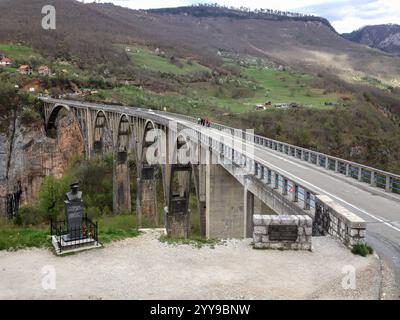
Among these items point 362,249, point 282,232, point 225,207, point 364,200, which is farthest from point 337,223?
point 225,207

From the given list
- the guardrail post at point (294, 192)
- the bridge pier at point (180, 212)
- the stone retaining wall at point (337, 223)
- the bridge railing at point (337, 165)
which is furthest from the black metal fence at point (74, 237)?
the bridge pier at point (180, 212)

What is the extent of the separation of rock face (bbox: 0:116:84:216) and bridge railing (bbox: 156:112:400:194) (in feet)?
107

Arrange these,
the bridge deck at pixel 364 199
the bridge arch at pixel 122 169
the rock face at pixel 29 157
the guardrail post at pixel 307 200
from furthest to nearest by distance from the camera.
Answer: the rock face at pixel 29 157
the bridge arch at pixel 122 169
the guardrail post at pixel 307 200
the bridge deck at pixel 364 199

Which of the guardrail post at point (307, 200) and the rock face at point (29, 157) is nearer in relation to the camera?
the guardrail post at point (307, 200)

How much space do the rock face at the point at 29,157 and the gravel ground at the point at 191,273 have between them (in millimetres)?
62023

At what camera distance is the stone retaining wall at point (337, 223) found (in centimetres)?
1270

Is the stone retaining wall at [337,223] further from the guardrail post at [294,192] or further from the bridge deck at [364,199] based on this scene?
the guardrail post at [294,192]

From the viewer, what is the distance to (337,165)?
26.5 metres

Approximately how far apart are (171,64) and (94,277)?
144 meters

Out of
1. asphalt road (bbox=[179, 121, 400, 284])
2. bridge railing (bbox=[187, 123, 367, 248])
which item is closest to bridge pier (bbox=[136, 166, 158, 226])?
asphalt road (bbox=[179, 121, 400, 284])

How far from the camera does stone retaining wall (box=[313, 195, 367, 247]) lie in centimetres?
1270

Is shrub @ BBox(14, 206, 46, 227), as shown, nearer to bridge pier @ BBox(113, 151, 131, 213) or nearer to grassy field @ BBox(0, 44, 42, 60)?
bridge pier @ BBox(113, 151, 131, 213)

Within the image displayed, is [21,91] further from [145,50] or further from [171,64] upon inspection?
[145,50]

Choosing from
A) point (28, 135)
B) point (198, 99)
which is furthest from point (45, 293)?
point (198, 99)
